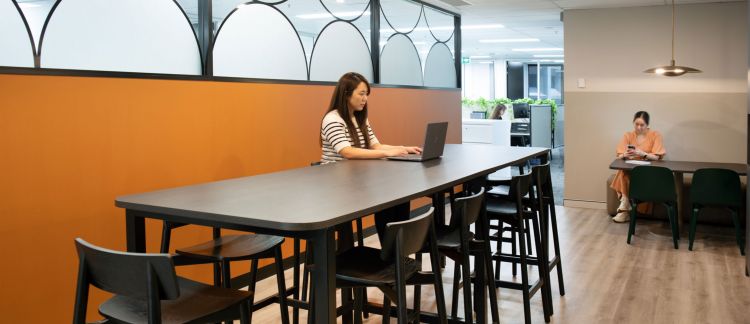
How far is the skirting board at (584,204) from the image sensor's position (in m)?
7.05

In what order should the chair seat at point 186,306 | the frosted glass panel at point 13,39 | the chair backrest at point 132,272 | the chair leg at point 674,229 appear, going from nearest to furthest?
the chair backrest at point 132,272, the chair seat at point 186,306, the frosted glass panel at point 13,39, the chair leg at point 674,229

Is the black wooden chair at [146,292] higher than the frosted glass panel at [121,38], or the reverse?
the frosted glass panel at [121,38]

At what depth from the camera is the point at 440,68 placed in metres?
6.95

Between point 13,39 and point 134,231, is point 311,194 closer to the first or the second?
point 134,231

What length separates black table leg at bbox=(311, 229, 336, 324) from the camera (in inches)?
75.7

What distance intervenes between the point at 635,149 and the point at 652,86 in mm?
907

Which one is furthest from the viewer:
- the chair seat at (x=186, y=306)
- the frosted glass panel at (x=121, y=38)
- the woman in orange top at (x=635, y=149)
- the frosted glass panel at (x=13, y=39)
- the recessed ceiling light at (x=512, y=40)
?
the recessed ceiling light at (x=512, y=40)

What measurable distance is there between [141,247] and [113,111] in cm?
123

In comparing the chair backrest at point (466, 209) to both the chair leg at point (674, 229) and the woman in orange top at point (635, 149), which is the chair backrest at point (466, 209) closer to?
the chair leg at point (674, 229)

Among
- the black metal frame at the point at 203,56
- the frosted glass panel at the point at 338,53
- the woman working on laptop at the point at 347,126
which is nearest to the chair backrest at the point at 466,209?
the woman working on laptop at the point at 347,126

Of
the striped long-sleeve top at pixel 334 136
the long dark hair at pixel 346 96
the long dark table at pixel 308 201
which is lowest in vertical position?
the long dark table at pixel 308 201

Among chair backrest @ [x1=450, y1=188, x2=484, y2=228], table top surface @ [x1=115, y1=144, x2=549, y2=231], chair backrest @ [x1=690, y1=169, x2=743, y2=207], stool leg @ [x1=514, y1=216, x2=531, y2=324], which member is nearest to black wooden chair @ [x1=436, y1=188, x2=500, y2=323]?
chair backrest @ [x1=450, y1=188, x2=484, y2=228]

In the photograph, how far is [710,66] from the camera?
21.1 ft

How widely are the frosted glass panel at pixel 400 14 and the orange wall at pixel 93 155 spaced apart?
1.86 m
